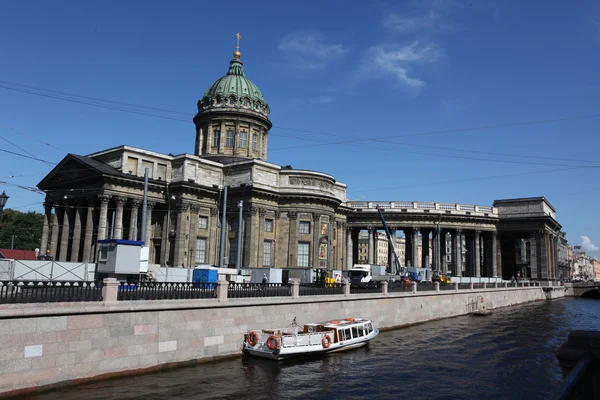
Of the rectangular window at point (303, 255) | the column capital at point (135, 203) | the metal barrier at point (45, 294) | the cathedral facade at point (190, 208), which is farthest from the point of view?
the rectangular window at point (303, 255)

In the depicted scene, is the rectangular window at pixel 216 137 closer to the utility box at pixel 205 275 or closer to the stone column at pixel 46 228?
the stone column at pixel 46 228

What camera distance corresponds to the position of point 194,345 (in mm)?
23562

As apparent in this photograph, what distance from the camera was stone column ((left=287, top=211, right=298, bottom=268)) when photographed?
205 feet

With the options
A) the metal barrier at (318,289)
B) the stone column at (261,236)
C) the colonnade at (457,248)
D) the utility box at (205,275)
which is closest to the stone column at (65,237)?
the stone column at (261,236)

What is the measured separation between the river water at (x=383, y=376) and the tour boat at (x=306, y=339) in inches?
21.9

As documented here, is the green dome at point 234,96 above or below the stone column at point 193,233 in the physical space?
above

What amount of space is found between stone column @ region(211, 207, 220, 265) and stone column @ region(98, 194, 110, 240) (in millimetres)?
13712

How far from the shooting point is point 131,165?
5819cm

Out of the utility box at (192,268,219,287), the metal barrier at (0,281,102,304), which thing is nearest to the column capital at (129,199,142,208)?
the utility box at (192,268,219,287)

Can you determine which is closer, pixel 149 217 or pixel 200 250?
pixel 149 217

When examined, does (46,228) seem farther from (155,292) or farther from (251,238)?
(155,292)

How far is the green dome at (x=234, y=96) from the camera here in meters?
75.9

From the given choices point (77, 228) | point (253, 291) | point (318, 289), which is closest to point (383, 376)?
point (253, 291)

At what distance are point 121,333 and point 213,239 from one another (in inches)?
1675
